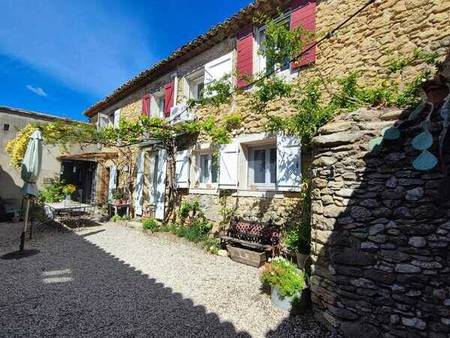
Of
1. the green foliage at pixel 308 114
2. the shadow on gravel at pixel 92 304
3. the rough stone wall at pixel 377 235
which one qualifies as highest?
the green foliage at pixel 308 114

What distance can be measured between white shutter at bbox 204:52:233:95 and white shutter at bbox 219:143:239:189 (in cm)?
215

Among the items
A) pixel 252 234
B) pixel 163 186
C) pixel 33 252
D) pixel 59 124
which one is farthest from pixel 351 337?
pixel 59 124

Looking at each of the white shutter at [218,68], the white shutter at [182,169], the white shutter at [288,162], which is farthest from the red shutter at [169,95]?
the white shutter at [288,162]

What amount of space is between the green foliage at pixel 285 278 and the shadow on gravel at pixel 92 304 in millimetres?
809

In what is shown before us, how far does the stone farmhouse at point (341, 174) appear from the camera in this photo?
2.73m

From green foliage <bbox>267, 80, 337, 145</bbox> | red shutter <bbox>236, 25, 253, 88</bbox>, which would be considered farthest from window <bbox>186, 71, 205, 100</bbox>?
green foliage <bbox>267, 80, 337, 145</bbox>

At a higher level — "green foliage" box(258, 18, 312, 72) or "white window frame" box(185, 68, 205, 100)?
"white window frame" box(185, 68, 205, 100)

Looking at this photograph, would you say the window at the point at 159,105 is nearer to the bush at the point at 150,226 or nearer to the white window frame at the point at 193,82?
the white window frame at the point at 193,82

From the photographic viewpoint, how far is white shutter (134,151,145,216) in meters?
10.2

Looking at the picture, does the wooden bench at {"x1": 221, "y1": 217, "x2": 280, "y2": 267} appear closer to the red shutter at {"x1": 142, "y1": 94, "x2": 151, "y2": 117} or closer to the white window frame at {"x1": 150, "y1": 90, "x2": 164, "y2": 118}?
the white window frame at {"x1": 150, "y1": 90, "x2": 164, "y2": 118}

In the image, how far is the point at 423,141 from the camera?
2.59 m

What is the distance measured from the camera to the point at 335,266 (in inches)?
124

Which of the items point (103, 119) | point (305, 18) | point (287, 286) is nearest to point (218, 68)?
point (305, 18)

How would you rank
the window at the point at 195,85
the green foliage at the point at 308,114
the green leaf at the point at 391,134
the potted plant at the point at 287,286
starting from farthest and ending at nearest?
the window at the point at 195,85, the green foliage at the point at 308,114, the potted plant at the point at 287,286, the green leaf at the point at 391,134
